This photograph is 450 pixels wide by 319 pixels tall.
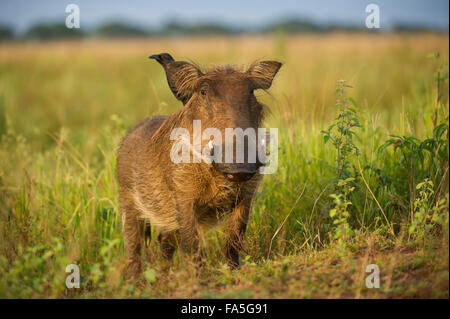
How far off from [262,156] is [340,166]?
1.49m

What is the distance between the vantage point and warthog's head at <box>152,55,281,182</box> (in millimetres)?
2841

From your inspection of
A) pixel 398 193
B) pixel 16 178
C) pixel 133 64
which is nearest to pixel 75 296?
pixel 16 178

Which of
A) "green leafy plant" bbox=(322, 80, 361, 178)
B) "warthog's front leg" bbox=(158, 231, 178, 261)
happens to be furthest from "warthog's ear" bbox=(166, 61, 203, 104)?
"warthog's front leg" bbox=(158, 231, 178, 261)

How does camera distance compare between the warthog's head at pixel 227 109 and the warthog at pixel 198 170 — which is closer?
the warthog's head at pixel 227 109

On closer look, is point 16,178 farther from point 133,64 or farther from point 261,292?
point 133,64

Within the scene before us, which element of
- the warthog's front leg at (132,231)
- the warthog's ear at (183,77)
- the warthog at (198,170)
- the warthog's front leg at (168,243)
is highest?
the warthog's ear at (183,77)

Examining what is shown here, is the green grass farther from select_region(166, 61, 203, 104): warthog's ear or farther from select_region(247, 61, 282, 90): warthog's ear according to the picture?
select_region(166, 61, 203, 104): warthog's ear

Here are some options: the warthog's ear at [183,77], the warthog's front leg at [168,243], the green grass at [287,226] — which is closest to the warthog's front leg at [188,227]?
the green grass at [287,226]

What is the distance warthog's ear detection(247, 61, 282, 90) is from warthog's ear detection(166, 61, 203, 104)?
374mm

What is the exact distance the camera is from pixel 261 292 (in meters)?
2.82

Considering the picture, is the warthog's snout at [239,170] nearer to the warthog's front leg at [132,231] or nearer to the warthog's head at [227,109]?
the warthog's head at [227,109]

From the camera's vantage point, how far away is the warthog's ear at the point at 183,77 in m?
3.43

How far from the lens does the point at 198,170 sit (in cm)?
334

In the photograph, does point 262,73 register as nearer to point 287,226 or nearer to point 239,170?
point 239,170
